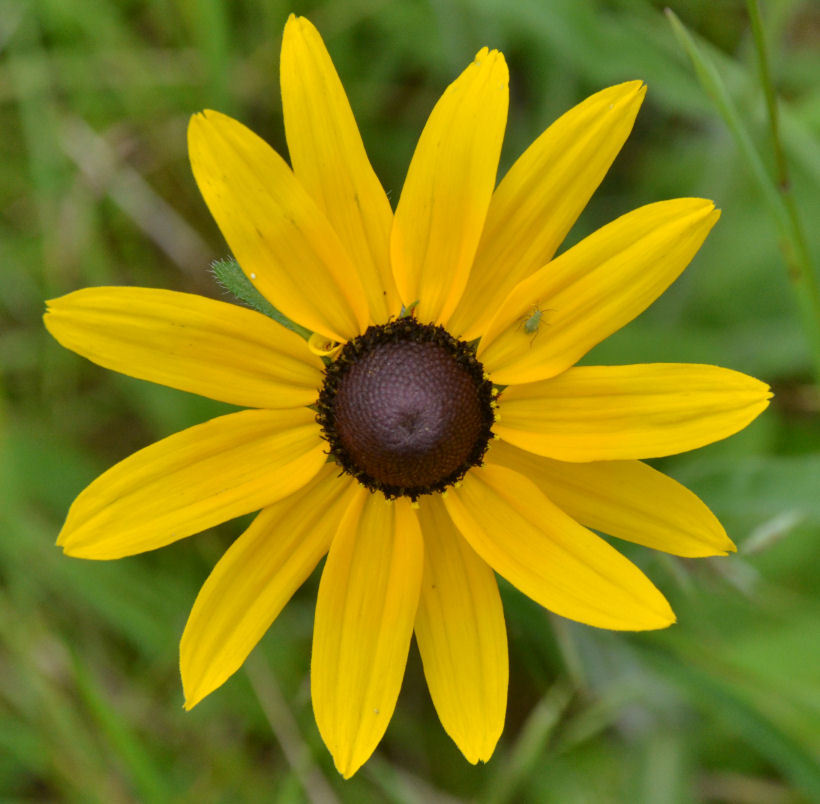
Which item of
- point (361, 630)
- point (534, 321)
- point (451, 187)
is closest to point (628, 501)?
point (534, 321)

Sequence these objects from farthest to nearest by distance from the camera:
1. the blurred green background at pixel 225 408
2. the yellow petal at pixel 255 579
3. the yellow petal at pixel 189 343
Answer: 1. the blurred green background at pixel 225 408
2. the yellow petal at pixel 255 579
3. the yellow petal at pixel 189 343

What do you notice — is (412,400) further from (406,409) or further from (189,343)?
(189,343)

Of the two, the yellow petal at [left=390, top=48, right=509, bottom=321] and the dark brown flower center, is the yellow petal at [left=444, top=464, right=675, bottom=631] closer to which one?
the dark brown flower center

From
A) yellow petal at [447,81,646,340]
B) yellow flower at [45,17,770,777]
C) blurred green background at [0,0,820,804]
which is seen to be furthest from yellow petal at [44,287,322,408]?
blurred green background at [0,0,820,804]

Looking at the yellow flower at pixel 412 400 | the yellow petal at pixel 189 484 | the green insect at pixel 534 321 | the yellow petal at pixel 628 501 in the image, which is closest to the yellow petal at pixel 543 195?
the yellow flower at pixel 412 400

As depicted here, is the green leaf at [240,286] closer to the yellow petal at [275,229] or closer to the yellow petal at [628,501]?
the yellow petal at [275,229]

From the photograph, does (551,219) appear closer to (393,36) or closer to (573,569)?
(573,569)

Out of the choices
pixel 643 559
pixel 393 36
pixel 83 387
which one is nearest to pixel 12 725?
pixel 83 387
